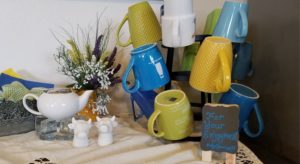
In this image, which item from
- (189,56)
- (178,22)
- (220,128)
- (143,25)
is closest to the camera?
(220,128)

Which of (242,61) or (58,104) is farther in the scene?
(242,61)

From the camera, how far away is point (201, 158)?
2.13 feet

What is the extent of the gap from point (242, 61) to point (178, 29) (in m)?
0.32

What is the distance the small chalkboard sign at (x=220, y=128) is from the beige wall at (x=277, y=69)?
0.36 metres

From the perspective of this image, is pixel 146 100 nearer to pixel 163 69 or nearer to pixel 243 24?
pixel 163 69

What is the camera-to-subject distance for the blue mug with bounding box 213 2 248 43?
82 cm

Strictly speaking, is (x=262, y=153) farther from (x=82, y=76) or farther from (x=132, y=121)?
(x=82, y=76)

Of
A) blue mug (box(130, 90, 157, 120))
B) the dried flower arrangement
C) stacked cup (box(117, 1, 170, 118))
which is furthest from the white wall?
blue mug (box(130, 90, 157, 120))

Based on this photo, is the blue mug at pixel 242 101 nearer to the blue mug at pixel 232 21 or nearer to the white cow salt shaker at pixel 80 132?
the blue mug at pixel 232 21

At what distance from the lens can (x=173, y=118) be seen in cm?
70

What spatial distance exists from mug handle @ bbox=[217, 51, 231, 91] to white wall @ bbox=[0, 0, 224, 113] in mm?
472

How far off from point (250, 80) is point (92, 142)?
0.66 meters

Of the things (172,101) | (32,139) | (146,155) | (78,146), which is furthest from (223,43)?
(32,139)

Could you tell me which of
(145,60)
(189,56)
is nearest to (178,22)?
(145,60)
